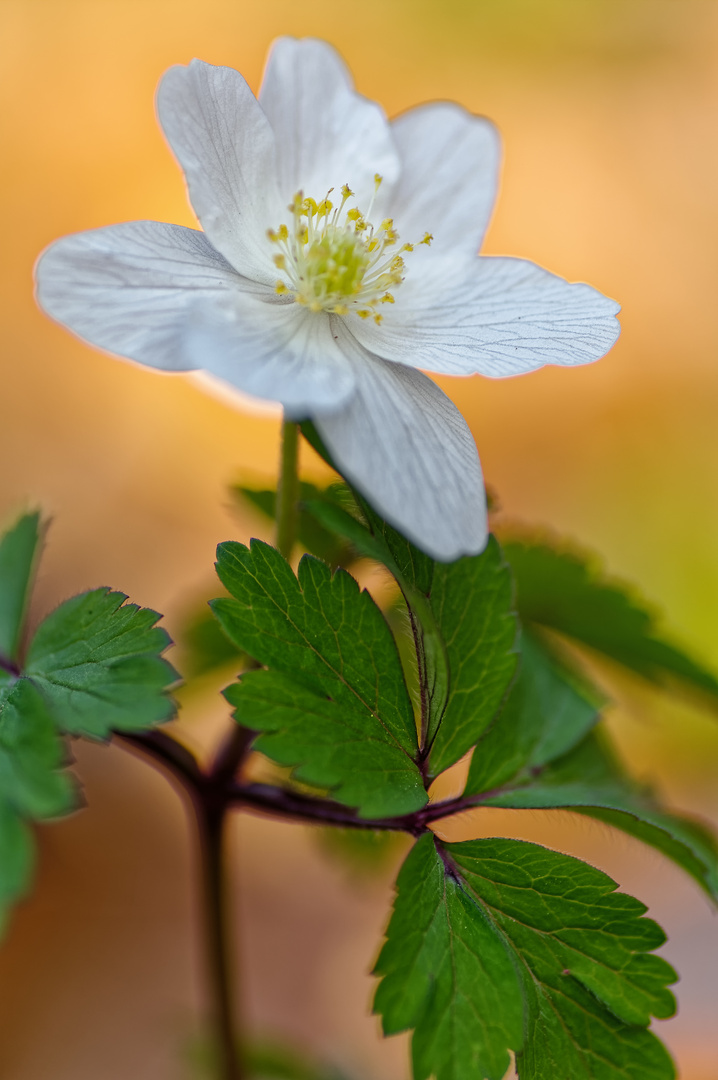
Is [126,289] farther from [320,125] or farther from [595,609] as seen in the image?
[595,609]

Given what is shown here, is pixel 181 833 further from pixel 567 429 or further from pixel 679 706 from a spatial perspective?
pixel 567 429

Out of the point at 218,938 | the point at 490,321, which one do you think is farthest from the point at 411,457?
the point at 218,938

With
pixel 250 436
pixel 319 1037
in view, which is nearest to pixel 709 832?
pixel 319 1037

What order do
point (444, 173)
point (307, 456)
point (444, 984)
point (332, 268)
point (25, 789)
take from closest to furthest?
1. point (25, 789)
2. point (444, 984)
3. point (332, 268)
4. point (444, 173)
5. point (307, 456)

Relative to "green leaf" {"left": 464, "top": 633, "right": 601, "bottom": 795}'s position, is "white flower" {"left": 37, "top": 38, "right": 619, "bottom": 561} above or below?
above

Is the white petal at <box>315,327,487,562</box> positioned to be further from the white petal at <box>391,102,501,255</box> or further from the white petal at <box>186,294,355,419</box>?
the white petal at <box>391,102,501,255</box>

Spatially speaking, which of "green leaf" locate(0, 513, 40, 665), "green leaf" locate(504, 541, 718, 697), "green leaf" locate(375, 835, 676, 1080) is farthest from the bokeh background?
"green leaf" locate(375, 835, 676, 1080)
